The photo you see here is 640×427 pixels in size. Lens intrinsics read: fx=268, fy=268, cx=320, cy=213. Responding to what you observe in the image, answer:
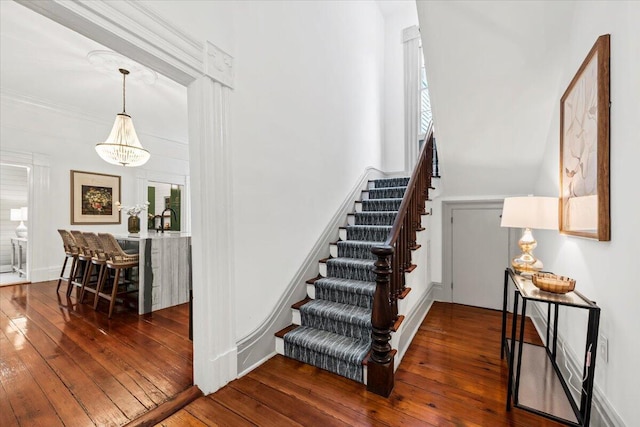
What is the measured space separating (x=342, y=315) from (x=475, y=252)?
88.9 inches

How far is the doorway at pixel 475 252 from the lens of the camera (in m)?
3.42

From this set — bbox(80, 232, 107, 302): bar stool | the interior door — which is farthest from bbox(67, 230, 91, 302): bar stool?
the interior door

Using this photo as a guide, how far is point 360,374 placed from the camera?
1946mm

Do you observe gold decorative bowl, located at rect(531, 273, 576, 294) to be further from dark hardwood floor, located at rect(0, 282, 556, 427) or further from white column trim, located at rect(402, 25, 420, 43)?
white column trim, located at rect(402, 25, 420, 43)

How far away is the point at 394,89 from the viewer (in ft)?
17.4

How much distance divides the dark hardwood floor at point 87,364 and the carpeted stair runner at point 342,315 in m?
0.93

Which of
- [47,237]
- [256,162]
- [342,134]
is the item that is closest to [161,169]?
[47,237]

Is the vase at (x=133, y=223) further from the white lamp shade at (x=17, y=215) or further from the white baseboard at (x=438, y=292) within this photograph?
the white baseboard at (x=438, y=292)

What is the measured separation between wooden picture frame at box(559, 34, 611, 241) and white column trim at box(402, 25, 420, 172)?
310 cm

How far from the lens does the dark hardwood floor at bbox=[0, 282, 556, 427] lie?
1596 millimetres

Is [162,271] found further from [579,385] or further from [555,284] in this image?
[579,385]

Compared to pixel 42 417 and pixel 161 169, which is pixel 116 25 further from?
pixel 161 169

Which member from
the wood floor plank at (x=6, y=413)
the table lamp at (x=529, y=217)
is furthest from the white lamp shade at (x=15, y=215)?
the table lamp at (x=529, y=217)

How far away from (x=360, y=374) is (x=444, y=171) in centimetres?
254
